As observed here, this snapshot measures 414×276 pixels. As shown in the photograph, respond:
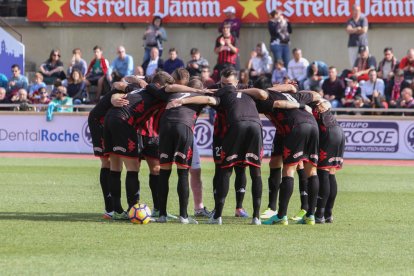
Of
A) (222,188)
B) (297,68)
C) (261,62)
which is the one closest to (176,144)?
(222,188)

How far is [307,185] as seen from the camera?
13117 mm

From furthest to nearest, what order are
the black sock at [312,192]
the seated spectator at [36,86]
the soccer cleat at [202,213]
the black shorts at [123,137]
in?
the seated spectator at [36,86] < the soccer cleat at [202,213] < the black shorts at [123,137] < the black sock at [312,192]

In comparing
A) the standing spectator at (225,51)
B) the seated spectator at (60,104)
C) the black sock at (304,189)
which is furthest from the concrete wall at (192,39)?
the black sock at (304,189)

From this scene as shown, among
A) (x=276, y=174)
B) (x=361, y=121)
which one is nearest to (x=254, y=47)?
(x=361, y=121)

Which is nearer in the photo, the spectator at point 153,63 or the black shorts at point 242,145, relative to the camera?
the black shorts at point 242,145

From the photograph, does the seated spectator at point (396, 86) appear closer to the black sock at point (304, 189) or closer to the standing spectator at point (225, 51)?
the standing spectator at point (225, 51)

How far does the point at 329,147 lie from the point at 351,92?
1507 centimetres

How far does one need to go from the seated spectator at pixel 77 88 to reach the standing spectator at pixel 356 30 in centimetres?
798

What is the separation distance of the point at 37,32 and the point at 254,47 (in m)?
7.53

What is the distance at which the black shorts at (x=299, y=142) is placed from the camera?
499 inches

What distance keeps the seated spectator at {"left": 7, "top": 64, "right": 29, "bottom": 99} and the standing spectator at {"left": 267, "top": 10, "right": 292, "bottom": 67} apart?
7.59 meters

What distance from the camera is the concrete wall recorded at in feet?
105

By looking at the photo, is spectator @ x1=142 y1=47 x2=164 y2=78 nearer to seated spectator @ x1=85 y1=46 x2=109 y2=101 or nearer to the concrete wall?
seated spectator @ x1=85 y1=46 x2=109 y2=101

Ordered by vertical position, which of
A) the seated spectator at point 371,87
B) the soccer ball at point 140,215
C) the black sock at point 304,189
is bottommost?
the soccer ball at point 140,215
